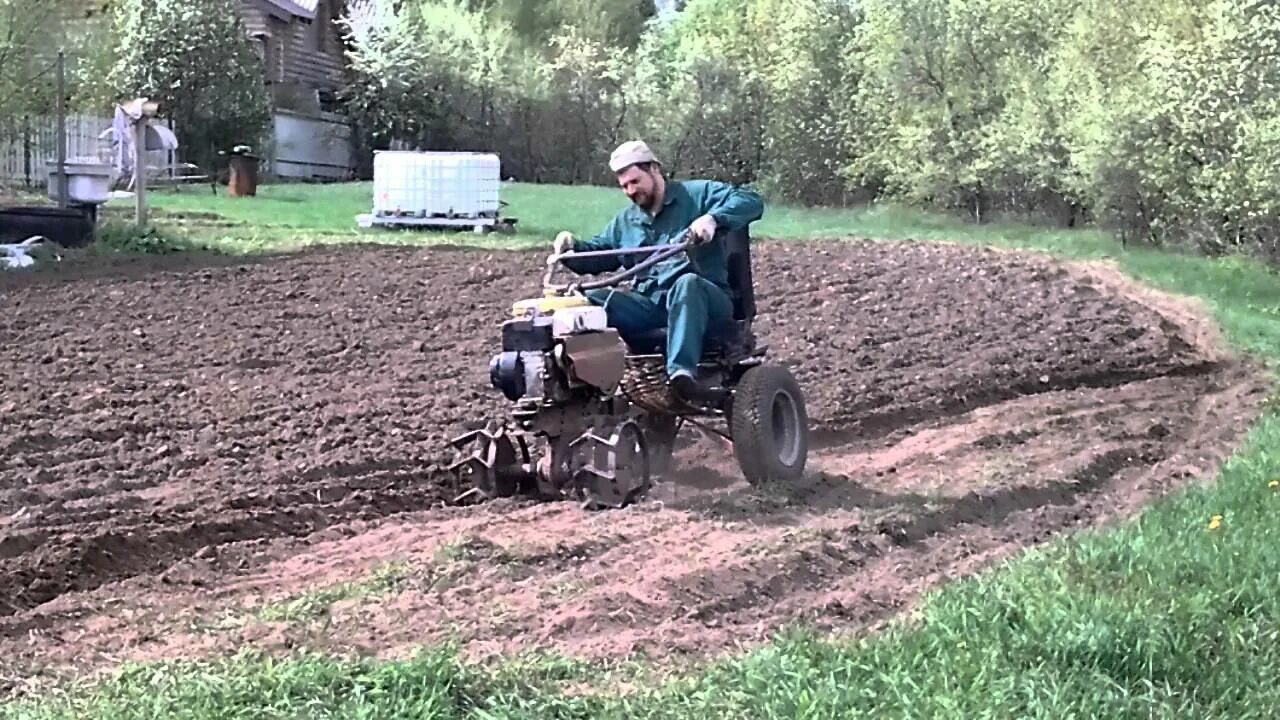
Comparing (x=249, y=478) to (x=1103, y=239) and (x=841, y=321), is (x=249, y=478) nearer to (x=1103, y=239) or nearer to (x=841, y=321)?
(x=841, y=321)

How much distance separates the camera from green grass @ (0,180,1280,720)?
11.9 ft

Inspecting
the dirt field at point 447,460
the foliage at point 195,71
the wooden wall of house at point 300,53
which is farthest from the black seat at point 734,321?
the wooden wall of house at point 300,53

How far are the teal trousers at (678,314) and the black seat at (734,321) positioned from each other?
0.03 metres

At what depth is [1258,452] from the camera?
22.8 feet

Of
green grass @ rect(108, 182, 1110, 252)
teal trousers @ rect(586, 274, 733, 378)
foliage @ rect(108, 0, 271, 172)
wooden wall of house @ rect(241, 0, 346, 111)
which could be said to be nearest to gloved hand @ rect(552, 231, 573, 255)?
teal trousers @ rect(586, 274, 733, 378)

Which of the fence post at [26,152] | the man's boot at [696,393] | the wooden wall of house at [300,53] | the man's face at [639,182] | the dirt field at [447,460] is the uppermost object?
the wooden wall of house at [300,53]

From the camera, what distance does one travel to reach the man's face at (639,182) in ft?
21.3

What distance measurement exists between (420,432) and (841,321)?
14.9 ft

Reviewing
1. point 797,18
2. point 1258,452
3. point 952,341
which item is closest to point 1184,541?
point 1258,452

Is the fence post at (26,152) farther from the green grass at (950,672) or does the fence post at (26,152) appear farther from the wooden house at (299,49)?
the green grass at (950,672)

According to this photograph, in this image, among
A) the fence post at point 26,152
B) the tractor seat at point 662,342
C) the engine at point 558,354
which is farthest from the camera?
the fence post at point 26,152

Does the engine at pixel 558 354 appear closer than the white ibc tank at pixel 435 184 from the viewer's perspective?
Yes

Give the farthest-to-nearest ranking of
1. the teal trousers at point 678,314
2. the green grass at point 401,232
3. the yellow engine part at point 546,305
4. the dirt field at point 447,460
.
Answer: the green grass at point 401,232
the teal trousers at point 678,314
the yellow engine part at point 546,305
the dirt field at point 447,460

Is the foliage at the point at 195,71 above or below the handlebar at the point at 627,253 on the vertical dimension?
above
